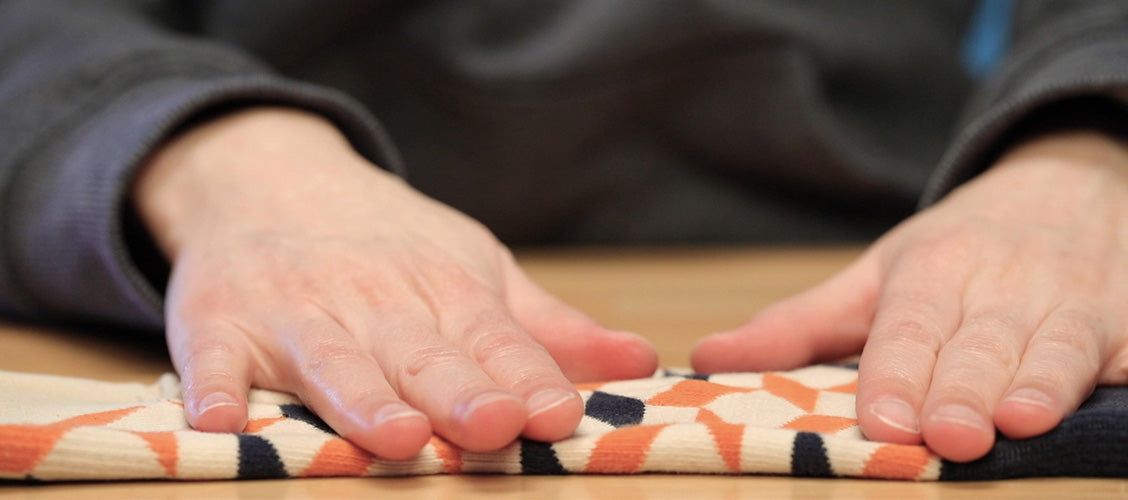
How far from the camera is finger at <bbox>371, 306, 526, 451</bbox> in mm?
378

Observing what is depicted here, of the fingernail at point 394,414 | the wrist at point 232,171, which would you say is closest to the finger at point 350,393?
the fingernail at point 394,414

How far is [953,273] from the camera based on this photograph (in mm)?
508

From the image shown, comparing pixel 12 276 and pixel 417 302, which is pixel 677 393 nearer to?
pixel 417 302

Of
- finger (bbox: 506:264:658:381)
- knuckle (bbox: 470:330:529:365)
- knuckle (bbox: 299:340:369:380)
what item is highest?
finger (bbox: 506:264:658:381)

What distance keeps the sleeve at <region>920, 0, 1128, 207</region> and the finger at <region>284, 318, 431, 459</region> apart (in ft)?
1.36

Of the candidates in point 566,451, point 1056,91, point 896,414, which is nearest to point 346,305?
point 566,451

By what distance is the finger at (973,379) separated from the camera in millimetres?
379

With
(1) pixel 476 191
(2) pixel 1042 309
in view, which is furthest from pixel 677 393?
(1) pixel 476 191

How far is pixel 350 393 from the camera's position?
413 millimetres

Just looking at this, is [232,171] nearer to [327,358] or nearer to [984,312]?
[327,358]

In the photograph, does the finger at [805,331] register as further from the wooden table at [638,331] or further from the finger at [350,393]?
the finger at [350,393]

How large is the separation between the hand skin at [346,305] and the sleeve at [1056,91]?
0.95 ft

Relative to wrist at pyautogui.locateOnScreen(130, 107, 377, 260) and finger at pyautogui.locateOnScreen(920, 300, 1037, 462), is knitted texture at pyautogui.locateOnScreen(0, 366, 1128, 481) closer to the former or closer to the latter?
finger at pyautogui.locateOnScreen(920, 300, 1037, 462)

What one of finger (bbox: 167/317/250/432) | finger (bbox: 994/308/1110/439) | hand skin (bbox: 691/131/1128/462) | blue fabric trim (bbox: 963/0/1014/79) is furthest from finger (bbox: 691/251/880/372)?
blue fabric trim (bbox: 963/0/1014/79)
